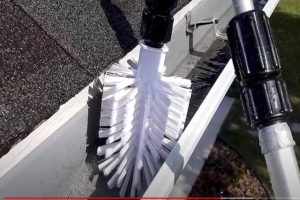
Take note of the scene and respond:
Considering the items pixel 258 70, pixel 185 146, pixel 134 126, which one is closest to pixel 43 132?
pixel 134 126

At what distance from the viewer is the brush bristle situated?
1.54 m

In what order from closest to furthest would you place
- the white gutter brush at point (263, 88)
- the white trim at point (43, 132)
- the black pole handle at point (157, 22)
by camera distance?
the white gutter brush at point (263, 88) → the white trim at point (43, 132) → the black pole handle at point (157, 22)

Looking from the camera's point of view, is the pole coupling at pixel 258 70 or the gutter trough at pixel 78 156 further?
the gutter trough at pixel 78 156

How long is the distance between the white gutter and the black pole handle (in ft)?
1.19

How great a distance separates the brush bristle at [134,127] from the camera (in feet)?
5.04

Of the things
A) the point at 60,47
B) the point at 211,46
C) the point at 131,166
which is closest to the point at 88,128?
the point at 131,166

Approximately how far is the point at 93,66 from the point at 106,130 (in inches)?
11.1

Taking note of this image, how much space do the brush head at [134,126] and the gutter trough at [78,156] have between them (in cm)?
8

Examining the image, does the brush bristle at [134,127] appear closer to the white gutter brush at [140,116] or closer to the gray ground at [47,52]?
the white gutter brush at [140,116]

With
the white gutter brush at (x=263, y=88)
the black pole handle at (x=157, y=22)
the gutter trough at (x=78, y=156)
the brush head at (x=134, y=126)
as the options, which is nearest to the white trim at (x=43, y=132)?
the gutter trough at (x=78, y=156)

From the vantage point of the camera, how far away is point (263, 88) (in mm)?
793

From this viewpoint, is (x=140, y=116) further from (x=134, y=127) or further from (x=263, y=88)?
(x=263, y=88)

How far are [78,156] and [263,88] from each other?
1015 mm

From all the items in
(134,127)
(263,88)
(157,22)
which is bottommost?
(134,127)
